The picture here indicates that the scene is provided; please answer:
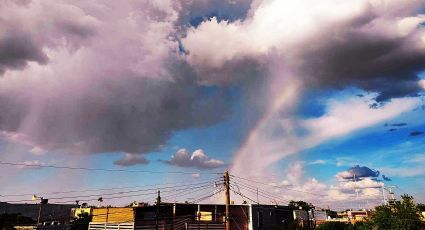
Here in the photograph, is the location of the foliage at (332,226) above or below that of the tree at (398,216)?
below

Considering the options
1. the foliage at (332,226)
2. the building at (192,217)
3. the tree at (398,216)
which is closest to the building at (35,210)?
the building at (192,217)

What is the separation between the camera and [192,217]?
2530 inches

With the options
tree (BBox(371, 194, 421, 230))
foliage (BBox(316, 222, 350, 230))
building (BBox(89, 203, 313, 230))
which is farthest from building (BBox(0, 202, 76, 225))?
tree (BBox(371, 194, 421, 230))

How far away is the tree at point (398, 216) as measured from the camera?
40.5m

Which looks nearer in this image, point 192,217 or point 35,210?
point 192,217

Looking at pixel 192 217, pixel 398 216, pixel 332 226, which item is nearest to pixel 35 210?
pixel 192 217

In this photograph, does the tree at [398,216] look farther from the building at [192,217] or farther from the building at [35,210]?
the building at [35,210]

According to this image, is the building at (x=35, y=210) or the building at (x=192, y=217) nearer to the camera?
the building at (x=192, y=217)

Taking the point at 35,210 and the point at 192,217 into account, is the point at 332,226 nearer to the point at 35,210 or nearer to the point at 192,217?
the point at 192,217

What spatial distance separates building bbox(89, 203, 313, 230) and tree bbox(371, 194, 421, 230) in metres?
23.8

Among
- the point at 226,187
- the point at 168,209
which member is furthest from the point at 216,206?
the point at 226,187

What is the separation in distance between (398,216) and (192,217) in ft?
118

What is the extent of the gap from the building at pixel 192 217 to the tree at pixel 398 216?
23764mm

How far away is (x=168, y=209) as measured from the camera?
2426 inches
